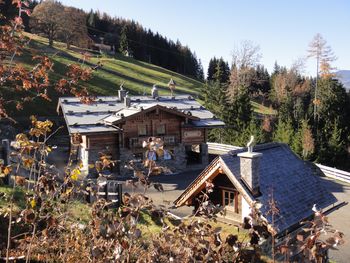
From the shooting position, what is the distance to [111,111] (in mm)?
32781

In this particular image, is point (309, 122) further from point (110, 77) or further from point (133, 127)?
point (110, 77)

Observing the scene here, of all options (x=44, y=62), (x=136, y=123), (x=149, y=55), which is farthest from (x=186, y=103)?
(x=149, y=55)

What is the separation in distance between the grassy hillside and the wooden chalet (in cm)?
1389

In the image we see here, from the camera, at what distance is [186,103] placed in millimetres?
36375

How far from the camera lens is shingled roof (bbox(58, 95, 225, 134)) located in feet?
99.0

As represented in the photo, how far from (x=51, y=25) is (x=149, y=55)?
3812cm

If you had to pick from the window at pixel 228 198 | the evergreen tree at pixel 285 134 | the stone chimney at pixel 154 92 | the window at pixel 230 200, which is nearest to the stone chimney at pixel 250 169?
the window at pixel 230 200

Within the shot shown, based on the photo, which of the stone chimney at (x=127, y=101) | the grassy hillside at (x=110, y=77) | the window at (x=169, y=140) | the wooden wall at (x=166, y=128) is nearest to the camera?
the wooden wall at (x=166, y=128)

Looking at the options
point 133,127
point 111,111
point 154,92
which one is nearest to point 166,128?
point 133,127

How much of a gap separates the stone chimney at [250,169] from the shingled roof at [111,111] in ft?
51.7

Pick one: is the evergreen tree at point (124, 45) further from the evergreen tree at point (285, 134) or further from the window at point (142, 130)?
the window at point (142, 130)

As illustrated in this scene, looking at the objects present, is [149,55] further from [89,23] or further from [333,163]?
[333,163]

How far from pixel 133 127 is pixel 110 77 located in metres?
39.0

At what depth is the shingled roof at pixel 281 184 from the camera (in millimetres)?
14289
